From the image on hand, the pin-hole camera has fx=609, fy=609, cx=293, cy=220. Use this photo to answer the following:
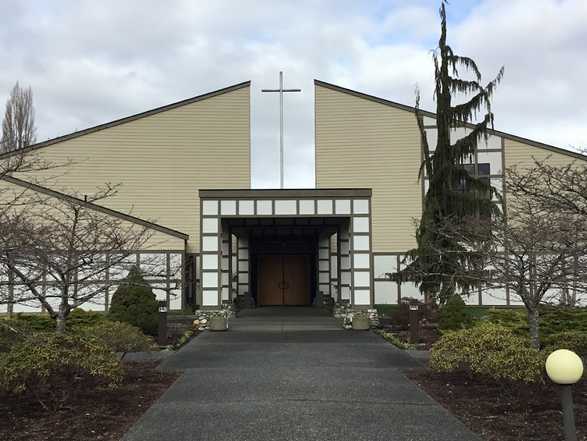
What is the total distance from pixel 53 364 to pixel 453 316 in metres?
10.5

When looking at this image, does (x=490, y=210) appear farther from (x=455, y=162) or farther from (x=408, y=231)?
(x=408, y=231)

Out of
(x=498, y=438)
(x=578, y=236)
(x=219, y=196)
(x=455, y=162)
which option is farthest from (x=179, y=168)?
(x=498, y=438)

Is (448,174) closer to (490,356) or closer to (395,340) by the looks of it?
(395,340)

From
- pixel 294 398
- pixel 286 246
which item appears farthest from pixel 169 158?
pixel 294 398

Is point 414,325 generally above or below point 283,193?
below

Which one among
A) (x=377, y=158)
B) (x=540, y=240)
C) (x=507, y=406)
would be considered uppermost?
(x=377, y=158)

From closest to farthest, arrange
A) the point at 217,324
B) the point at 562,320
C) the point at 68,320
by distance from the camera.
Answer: the point at 562,320, the point at 68,320, the point at 217,324

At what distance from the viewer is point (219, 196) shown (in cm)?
2006

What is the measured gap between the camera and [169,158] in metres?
26.8

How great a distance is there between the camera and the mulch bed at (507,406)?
250 inches

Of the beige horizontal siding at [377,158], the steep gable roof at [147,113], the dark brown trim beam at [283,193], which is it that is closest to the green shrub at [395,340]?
the dark brown trim beam at [283,193]

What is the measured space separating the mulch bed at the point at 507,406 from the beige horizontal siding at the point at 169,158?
61.3 ft

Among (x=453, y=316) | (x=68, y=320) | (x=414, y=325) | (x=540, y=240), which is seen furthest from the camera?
(x=68, y=320)

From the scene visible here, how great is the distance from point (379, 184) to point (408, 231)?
2.41 meters
